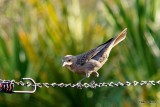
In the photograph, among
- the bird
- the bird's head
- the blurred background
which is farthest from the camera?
the blurred background

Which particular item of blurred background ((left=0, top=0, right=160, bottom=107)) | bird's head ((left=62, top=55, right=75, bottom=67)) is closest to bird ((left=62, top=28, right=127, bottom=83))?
bird's head ((left=62, top=55, right=75, bottom=67))

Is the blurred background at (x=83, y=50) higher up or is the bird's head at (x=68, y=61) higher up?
the blurred background at (x=83, y=50)

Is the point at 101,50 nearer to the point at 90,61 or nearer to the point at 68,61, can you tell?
the point at 90,61

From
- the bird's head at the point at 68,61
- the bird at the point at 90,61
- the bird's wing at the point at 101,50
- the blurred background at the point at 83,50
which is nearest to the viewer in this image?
the bird's wing at the point at 101,50

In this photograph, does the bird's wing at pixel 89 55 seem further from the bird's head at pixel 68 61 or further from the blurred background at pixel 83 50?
the blurred background at pixel 83 50

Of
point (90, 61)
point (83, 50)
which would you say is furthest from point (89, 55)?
Result: point (83, 50)

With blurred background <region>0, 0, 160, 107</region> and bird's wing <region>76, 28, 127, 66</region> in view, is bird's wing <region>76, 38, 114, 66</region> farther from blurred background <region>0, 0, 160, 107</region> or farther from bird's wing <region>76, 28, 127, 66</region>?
blurred background <region>0, 0, 160, 107</region>

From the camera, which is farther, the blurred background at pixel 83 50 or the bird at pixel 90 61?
the blurred background at pixel 83 50

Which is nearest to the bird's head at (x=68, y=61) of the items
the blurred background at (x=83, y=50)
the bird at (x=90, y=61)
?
the bird at (x=90, y=61)

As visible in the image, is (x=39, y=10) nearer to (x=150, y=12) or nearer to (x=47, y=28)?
(x=47, y=28)
